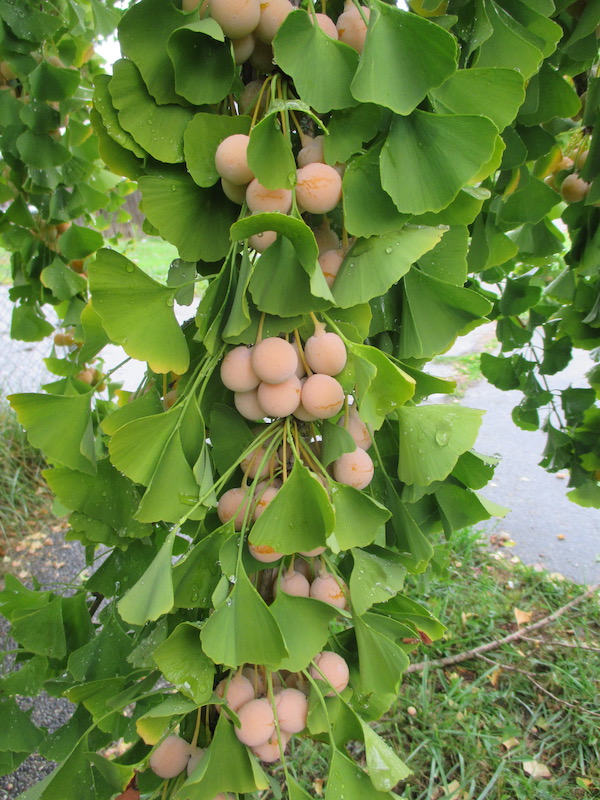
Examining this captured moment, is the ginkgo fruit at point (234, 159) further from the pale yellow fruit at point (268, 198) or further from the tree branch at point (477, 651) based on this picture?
the tree branch at point (477, 651)

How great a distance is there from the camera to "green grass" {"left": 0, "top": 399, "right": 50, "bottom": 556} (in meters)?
2.45

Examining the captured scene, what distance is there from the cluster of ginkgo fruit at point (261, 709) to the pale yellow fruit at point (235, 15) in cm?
49

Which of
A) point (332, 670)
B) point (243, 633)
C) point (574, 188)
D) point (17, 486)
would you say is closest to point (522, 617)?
point (574, 188)

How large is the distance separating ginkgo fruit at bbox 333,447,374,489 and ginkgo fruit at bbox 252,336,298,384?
0.31 feet

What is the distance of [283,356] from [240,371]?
4cm

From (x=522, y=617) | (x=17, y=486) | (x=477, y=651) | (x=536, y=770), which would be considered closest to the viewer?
(x=536, y=770)

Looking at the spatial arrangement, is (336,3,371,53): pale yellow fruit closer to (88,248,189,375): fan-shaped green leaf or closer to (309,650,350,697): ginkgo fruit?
(88,248,189,375): fan-shaped green leaf

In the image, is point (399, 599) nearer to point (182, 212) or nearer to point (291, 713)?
point (291, 713)

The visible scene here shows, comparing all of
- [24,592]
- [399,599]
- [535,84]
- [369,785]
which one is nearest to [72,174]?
[24,592]

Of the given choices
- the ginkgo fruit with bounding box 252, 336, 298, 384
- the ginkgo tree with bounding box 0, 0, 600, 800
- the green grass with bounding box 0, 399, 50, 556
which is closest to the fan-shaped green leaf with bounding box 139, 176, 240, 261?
the ginkgo tree with bounding box 0, 0, 600, 800

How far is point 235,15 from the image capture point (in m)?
0.41

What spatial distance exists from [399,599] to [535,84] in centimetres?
54

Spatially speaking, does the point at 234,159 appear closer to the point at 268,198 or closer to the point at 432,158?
the point at 268,198

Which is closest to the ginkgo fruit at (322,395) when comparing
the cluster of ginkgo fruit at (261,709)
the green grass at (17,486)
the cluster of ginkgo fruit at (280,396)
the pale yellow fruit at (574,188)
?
the cluster of ginkgo fruit at (280,396)
